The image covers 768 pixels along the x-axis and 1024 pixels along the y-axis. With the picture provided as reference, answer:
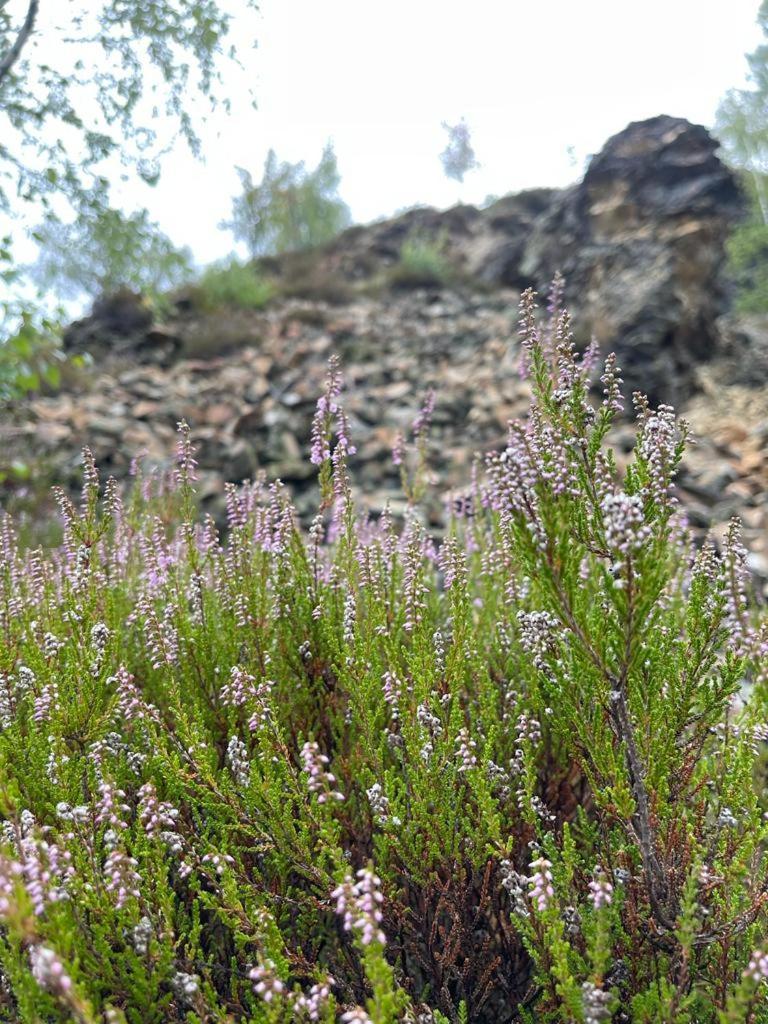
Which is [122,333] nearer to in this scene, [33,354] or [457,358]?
[457,358]

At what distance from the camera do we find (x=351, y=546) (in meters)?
2.41

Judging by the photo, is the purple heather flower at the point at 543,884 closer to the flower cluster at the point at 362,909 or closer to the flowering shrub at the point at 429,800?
the flowering shrub at the point at 429,800

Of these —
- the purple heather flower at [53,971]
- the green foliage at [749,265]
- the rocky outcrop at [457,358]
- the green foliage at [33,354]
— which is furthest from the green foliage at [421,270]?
the purple heather flower at [53,971]

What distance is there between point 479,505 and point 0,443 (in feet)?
27.8

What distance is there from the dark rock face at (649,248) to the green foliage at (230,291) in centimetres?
665

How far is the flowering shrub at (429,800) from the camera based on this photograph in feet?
4.62

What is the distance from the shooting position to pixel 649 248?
1170 cm

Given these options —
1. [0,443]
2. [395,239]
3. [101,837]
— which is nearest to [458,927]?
[101,837]

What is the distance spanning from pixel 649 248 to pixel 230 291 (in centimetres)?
967

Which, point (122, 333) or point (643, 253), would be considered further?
point (122, 333)

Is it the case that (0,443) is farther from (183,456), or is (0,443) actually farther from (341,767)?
(341,767)

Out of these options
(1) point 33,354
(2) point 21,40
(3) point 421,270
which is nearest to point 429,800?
(1) point 33,354

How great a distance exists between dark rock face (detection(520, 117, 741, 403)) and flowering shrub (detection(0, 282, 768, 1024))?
878cm

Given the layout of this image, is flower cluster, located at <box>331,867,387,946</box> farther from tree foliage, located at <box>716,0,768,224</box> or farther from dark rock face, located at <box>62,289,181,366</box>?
tree foliage, located at <box>716,0,768,224</box>
